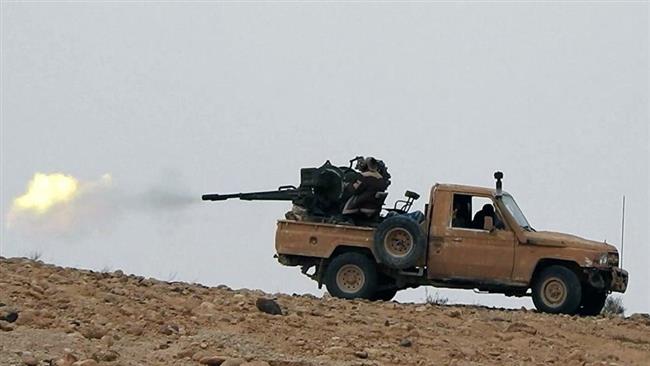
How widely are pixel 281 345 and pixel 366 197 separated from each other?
23.0 ft

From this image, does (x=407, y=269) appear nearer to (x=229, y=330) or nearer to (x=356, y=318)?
(x=356, y=318)

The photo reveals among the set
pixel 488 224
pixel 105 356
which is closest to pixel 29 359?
pixel 105 356

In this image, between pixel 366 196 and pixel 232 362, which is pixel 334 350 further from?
pixel 366 196

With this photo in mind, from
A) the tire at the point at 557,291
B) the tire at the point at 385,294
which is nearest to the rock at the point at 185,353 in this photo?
the tire at the point at 385,294

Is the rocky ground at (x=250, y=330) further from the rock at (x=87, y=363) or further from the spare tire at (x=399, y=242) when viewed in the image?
the spare tire at (x=399, y=242)

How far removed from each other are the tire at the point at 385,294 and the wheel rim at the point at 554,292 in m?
2.13

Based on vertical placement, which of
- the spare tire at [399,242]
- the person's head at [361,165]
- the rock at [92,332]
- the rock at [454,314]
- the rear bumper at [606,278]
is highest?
the person's head at [361,165]

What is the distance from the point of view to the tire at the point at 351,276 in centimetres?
1942

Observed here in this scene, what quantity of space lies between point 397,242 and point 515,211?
5.59ft

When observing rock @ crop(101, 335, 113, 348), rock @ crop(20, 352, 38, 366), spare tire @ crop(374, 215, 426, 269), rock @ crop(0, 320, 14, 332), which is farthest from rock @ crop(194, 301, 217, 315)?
spare tire @ crop(374, 215, 426, 269)

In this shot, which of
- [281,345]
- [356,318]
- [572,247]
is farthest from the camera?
[572,247]

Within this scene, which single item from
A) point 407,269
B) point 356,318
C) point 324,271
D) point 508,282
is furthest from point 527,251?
point 356,318

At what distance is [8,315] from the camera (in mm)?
12516

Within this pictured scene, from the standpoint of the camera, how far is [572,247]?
18734mm
